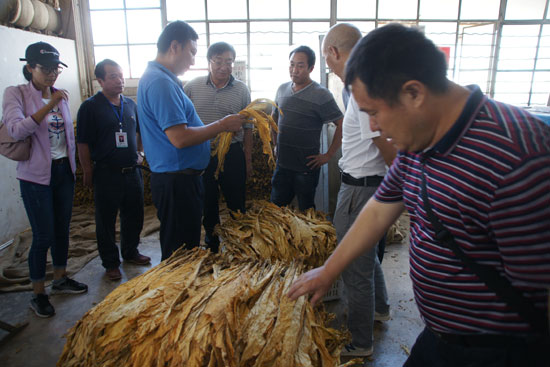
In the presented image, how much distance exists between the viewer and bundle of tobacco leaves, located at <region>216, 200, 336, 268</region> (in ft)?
8.22

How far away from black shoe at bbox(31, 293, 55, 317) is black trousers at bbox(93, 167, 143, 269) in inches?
28.3

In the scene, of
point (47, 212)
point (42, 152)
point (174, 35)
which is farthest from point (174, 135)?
point (47, 212)

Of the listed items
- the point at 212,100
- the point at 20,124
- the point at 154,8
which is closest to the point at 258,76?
the point at 154,8

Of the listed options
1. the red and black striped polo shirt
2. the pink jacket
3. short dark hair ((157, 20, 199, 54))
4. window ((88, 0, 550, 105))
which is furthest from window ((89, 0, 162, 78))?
the red and black striped polo shirt

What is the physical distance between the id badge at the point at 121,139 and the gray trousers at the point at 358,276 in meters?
2.29

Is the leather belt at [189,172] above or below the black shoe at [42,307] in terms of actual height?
above

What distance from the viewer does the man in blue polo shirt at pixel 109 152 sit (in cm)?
336

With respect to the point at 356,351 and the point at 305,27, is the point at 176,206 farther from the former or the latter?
the point at 305,27

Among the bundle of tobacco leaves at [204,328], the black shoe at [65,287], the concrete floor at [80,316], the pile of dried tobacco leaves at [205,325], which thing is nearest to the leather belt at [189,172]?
the pile of dried tobacco leaves at [205,325]

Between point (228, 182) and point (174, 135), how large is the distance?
1.38 metres

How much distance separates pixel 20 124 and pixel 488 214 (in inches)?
121

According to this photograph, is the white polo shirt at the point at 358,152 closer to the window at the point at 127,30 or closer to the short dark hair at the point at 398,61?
the short dark hair at the point at 398,61

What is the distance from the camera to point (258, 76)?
7.49 m

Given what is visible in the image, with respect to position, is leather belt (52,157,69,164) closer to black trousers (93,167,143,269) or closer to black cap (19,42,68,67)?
black trousers (93,167,143,269)
